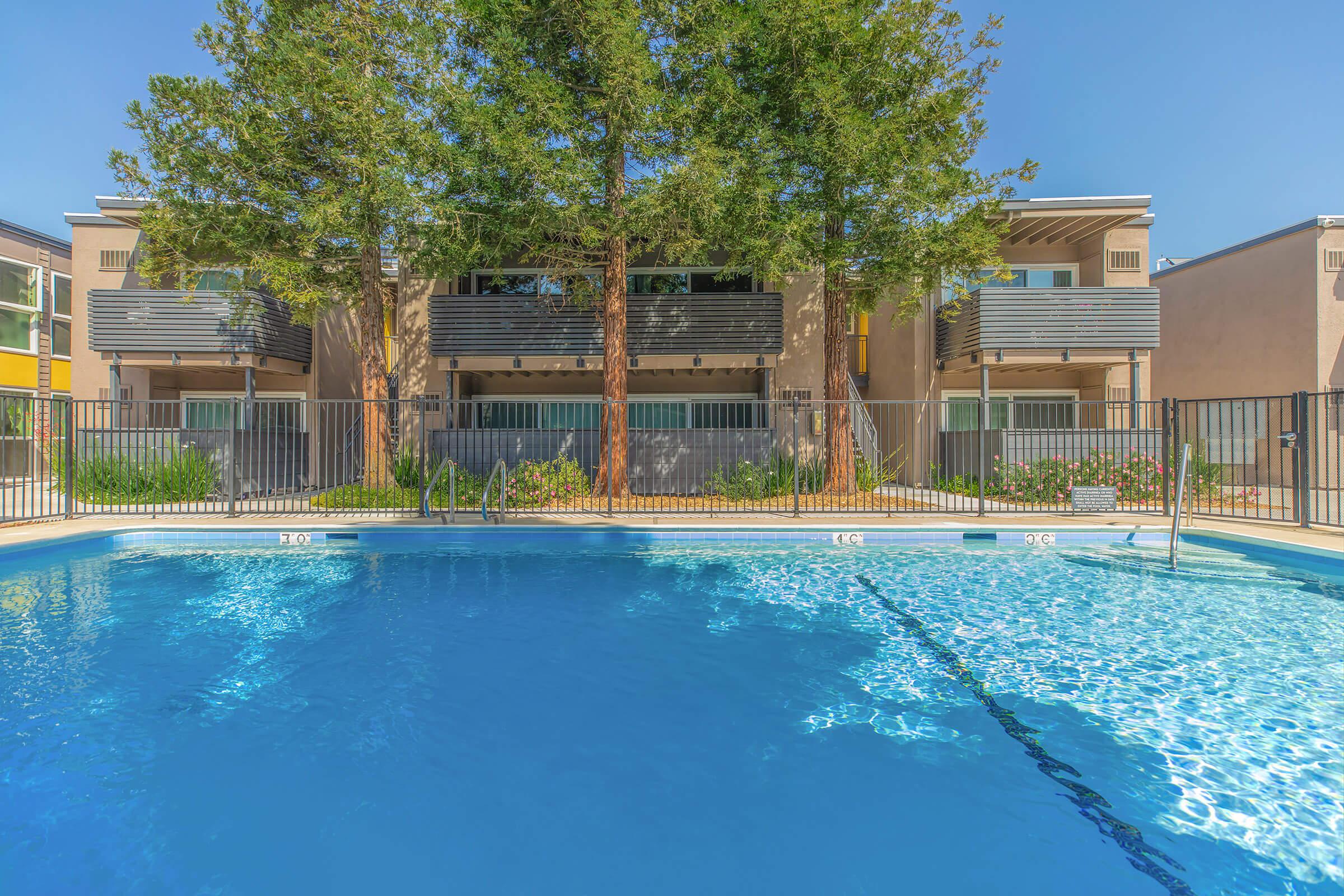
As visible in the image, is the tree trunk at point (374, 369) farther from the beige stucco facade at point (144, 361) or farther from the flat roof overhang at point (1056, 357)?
A: the flat roof overhang at point (1056, 357)

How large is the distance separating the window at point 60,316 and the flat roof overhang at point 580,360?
12952 millimetres

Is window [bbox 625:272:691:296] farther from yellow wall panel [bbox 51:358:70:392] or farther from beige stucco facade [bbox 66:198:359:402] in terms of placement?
yellow wall panel [bbox 51:358:70:392]

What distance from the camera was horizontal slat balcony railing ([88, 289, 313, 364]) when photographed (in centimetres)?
1254

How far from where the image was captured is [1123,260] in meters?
14.3

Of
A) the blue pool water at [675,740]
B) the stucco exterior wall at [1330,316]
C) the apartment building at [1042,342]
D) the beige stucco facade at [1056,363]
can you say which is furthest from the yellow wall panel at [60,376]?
the stucco exterior wall at [1330,316]

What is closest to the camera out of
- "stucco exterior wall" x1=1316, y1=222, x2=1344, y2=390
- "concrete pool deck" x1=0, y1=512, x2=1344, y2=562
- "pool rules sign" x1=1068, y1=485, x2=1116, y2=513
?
"concrete pool deck" x1=0, y1=512, x2=1344, y2=562

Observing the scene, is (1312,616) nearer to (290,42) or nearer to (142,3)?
(290,42)

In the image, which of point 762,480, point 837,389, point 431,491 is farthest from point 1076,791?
point 837,389

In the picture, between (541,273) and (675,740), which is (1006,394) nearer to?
(541,273)

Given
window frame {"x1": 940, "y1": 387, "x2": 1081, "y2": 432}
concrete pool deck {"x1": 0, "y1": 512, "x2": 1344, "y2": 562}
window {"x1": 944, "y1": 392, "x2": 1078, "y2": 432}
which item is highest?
window frame {"x1": 940, "y1": 387, "x2": 1081, "y2": 432}

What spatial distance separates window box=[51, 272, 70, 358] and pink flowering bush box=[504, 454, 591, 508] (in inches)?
621

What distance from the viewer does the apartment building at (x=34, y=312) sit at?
1622cm

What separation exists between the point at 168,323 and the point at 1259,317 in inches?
977

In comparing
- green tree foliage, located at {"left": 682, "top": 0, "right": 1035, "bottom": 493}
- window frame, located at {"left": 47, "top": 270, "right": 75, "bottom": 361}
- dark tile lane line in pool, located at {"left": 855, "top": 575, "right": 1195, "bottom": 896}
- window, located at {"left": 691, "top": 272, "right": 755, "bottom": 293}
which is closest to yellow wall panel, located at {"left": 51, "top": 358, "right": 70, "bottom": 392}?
window frame, located at {"left": 47, "top": 270, "right": 75, "bottom": 361}
